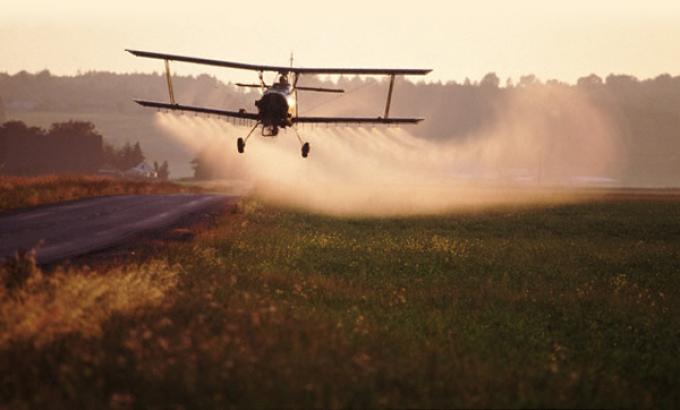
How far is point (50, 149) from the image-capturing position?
377 ft

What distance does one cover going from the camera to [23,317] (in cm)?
1030

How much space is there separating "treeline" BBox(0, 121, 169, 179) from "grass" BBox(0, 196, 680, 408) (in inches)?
3912

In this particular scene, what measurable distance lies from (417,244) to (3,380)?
18262 mm

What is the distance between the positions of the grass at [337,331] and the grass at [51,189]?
16.5 metres

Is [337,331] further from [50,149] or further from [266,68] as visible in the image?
[50,149]

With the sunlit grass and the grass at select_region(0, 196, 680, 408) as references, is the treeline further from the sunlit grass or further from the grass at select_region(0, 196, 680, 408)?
the sunlit grass

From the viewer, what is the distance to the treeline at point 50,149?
110438mm

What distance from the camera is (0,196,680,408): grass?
8.45 m

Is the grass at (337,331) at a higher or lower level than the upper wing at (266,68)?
lower

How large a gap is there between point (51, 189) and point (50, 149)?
→ 79.9 metres

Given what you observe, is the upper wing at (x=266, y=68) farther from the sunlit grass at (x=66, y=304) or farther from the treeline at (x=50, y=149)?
the treeline at (x=50, y=149)

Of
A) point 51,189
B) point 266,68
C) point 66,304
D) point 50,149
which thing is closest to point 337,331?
point 66,304

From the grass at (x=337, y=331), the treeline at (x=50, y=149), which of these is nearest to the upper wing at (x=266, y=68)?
the grass at (x=337, y=331)

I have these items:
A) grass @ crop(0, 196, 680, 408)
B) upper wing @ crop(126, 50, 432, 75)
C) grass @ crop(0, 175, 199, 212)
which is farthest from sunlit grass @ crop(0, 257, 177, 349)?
grass @ crop(0, 175, 199, 212)
